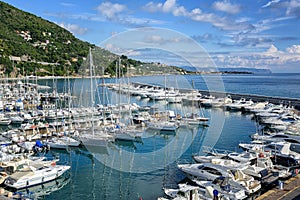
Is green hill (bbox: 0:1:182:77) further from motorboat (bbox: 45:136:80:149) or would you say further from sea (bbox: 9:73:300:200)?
motorboat (bbox: 45:136:80:149)

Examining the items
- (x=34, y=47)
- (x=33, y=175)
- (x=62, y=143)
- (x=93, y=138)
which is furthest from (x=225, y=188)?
(x=34, y=47)

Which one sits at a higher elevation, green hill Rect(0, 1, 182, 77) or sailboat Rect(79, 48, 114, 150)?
green hill Rect(0, 1, 182, 77)

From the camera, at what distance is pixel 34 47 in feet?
336

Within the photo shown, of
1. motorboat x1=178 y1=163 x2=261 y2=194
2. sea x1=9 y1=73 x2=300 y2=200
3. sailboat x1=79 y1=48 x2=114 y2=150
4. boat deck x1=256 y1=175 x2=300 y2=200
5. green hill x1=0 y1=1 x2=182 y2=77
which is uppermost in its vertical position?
green hill x1=0 y1=1 x2=182 y2=77

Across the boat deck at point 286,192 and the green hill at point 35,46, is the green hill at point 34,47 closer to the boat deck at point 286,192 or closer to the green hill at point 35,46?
the green hill at point 35,46

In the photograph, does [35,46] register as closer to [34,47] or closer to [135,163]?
[34,47]

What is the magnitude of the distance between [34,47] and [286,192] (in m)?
101

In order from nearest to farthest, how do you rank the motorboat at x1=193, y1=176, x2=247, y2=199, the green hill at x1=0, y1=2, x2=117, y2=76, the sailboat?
the motorboat at x1=193, y1=176, x2=247, y2=199
the sailboat
the green hill at x1=0, y1=2, x2=117, y2=76

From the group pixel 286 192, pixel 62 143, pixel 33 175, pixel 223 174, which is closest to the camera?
pixel 286 192

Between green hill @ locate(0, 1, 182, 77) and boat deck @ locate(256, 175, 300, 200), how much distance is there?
67.2m

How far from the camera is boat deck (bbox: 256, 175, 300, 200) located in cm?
1179

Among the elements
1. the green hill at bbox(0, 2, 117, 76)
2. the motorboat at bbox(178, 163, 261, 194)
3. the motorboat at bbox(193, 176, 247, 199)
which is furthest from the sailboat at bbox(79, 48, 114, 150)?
the green hill at bbox(0, 2, 117, 76)

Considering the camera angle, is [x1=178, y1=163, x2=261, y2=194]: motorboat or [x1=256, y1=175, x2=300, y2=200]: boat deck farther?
[x1=178, y1=163, x2=261, y2=194]: motorboat

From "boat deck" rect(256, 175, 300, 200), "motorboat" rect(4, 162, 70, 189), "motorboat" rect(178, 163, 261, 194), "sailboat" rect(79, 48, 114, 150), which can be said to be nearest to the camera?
"boat deck" rect(256, 175, 300, 200)
